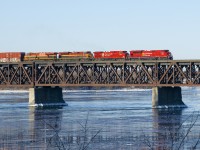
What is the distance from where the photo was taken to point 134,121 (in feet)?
286

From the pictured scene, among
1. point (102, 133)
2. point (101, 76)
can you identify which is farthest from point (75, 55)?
point (102, 133)

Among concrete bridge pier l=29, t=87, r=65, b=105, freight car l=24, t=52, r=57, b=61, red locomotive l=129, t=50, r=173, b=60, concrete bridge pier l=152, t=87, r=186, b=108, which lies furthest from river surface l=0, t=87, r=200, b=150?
freight car l=24, t=52, r=57, b=61

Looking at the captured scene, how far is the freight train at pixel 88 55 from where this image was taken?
126 meters

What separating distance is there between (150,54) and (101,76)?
10.9m

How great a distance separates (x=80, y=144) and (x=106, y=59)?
75030mm

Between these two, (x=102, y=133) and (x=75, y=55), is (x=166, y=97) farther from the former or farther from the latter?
(x=102, y=133)

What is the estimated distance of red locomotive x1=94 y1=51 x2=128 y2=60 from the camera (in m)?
129

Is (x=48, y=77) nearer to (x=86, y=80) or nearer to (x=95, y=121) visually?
(x=86, y=80)

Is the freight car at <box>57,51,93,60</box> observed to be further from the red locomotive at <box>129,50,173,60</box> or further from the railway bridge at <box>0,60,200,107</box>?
the red locomotive at <box>129,50,173,60</box>

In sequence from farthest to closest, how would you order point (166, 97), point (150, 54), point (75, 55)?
point (75, 55)
point (150, 54)
point (166, 97)

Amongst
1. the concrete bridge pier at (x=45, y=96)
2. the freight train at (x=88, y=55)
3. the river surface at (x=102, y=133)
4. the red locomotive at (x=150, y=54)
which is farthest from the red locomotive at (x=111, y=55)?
the river surface at (x=102, y=133)

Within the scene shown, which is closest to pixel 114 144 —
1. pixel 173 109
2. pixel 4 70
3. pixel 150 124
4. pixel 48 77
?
pixel 150 124

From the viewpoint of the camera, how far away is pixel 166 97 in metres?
119

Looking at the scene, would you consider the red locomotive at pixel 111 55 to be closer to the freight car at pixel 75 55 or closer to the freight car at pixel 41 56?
the freight car at pixel 75 55
